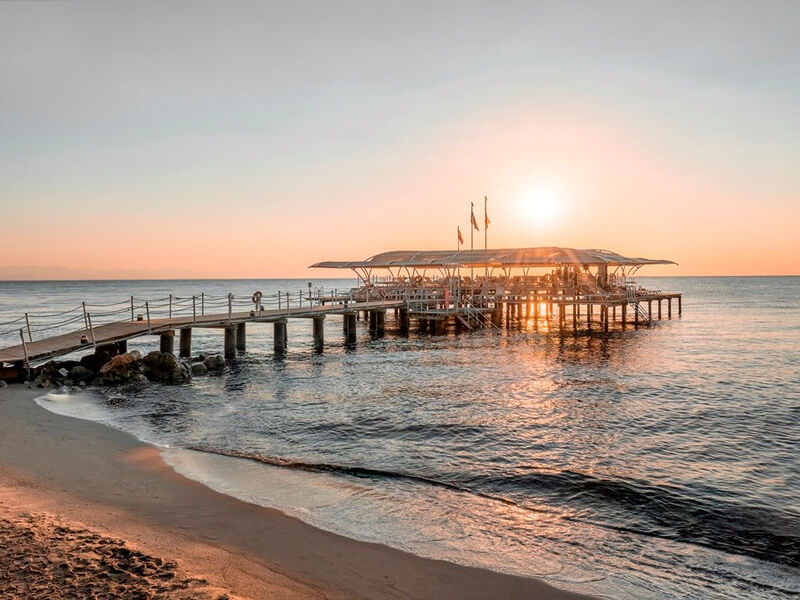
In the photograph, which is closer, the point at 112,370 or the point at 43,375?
the point at 43,375

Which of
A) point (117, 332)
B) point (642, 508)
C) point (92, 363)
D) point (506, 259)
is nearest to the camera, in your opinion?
point (642, 508)

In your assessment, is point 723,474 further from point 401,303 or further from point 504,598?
point 401,303

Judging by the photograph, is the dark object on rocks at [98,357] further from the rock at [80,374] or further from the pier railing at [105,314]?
the pier railing at [105,314]

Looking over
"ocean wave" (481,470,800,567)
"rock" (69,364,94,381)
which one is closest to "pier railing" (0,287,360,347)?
"rock" (69,364,94,381)

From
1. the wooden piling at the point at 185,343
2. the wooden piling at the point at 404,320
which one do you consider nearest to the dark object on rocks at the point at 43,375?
the wooden piling at the point at 185,343

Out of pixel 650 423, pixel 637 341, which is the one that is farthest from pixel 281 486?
pixel 637 341

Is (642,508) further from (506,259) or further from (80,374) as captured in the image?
(506,259)

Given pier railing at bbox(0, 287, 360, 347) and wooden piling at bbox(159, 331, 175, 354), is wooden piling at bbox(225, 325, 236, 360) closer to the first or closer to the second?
pier railing at bbox(0, 287, 360, 347)

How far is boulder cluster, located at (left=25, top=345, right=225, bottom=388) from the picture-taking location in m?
19.7

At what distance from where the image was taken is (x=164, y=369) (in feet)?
70.7

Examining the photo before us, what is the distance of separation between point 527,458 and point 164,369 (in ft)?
48.0

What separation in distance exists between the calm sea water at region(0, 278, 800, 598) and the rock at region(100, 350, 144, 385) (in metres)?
1.28

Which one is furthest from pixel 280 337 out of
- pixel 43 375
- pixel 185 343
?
pixel 43 375

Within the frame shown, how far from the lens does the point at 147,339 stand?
129 feet
